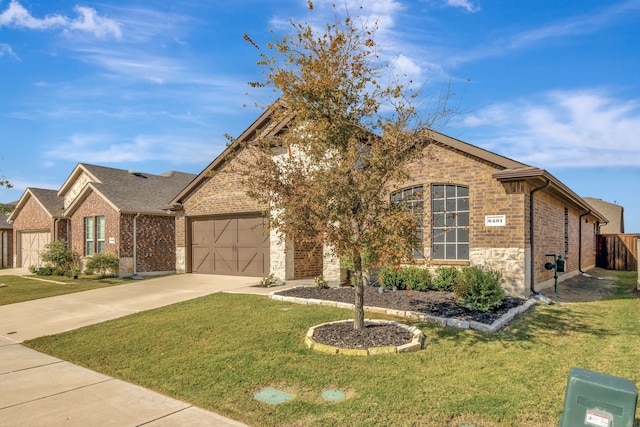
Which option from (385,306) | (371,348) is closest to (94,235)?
(385,306)

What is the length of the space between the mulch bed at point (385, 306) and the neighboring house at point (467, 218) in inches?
39.6

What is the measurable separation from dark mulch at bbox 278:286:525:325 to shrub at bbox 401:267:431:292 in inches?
10.3

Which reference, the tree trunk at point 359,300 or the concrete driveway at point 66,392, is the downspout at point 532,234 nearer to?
the tree trunk at point 359,300

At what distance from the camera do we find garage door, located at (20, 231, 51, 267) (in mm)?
24469

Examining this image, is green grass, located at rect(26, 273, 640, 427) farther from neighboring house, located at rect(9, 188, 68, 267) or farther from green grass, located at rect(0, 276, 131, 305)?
neighboring house, located at rect(9, 188, 68, 267)

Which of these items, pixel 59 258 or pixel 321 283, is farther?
pixel 59 258

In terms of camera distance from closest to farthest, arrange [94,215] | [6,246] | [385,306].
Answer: [385,306], [94,215], [6,246]

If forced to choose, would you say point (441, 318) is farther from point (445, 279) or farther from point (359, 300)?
point (445, 279)

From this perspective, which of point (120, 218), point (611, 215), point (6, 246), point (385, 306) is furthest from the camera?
point (611, 215)

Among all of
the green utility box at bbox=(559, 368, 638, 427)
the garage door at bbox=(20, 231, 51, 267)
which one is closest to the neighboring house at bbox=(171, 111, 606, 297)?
the green utility box at bbox=(559, 368, 638, 427)

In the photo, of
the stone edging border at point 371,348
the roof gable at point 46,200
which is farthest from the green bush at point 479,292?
the roof gable at point 46,200

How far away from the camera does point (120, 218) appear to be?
59.8 ft

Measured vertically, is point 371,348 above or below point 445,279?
below

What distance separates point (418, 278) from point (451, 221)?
1.85 m
